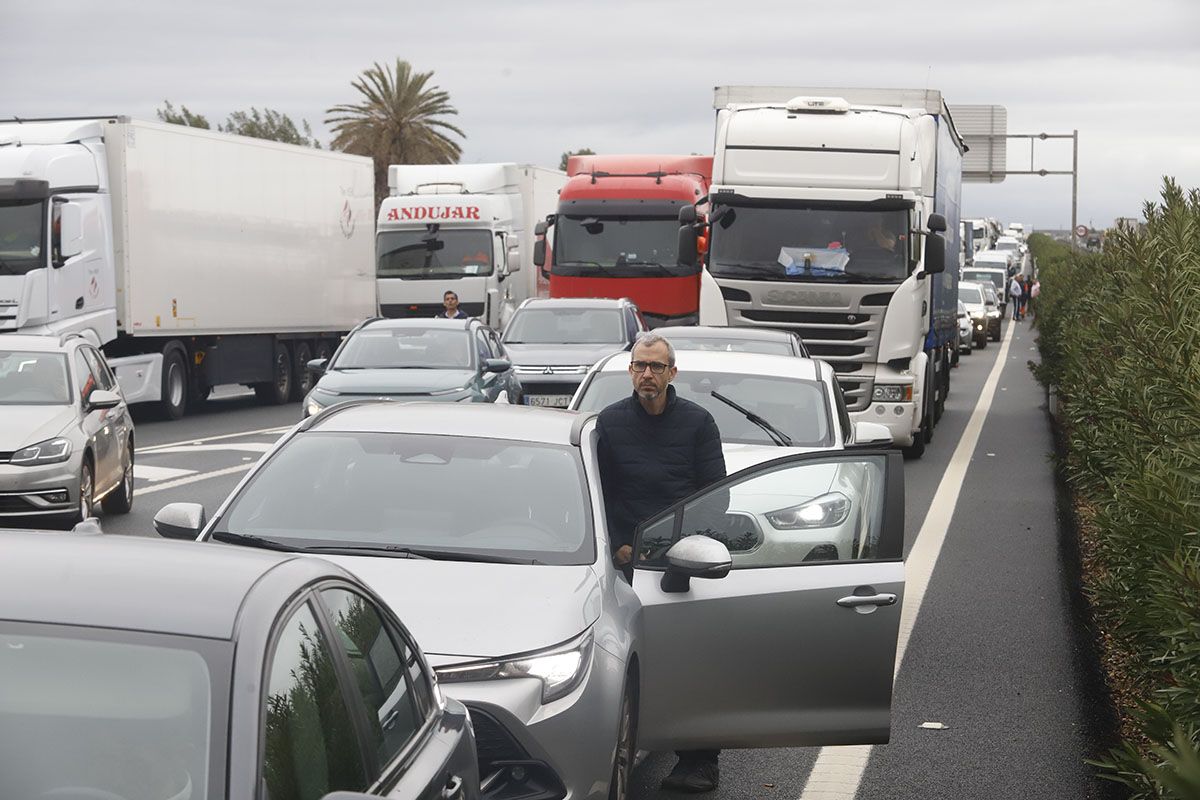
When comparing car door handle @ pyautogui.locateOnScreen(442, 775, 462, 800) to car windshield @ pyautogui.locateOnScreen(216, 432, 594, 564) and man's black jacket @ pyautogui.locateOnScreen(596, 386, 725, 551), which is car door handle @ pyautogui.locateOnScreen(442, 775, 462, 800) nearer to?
car windshield @ pyautogui.locateOnScreen(216, 432, 594, 564)

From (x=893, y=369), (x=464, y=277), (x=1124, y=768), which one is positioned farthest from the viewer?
(x=464, y=277)

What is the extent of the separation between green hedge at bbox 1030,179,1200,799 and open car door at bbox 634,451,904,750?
3.06 ft

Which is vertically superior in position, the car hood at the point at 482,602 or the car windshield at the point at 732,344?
the car windshield at the point at 732,344

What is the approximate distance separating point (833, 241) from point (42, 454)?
10036mm

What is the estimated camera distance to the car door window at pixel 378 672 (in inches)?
158

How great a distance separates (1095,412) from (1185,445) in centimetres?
682

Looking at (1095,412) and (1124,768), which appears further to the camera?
(1095,412)

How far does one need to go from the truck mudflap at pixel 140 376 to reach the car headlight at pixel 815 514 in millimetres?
20050

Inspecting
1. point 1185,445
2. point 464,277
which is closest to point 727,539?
point 1185,445

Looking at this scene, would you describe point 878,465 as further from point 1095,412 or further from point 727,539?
point 1095,412

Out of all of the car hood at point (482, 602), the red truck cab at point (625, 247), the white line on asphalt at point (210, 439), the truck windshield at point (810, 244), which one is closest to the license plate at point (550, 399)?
the truck windshield at point (810, 244)

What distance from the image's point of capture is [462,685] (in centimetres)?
564

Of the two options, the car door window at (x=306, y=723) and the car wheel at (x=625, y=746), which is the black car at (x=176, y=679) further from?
the car wheel at (x=625, y=746)

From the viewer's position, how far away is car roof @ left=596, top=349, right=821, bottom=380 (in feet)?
41.2
